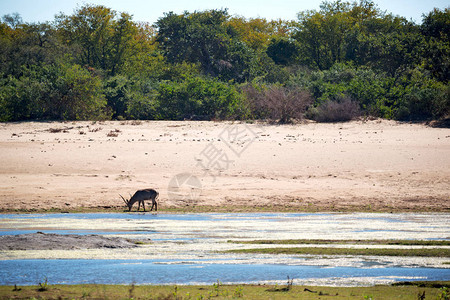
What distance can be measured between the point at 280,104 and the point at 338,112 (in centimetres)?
297

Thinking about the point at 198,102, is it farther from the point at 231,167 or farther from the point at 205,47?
the point at 205,47

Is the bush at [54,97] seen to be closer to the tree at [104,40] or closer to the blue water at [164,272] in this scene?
the tree at [104,40]

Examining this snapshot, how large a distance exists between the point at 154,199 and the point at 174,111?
1838 cm

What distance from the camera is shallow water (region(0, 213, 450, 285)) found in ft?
27.9

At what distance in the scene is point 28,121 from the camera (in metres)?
30.0

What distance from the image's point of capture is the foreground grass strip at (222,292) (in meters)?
7.05

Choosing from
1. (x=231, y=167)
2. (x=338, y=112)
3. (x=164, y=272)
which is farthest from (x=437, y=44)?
(x=164, y=272)

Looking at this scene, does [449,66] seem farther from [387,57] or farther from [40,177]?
[40,177]

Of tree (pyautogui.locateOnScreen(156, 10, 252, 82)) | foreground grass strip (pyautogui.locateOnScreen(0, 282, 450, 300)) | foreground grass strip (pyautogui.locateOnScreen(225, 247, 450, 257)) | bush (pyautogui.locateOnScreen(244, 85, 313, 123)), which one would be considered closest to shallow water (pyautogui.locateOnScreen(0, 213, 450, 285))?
foreground grass strip (pyautogui.locateOnScreen(225, 247, 450, 257))

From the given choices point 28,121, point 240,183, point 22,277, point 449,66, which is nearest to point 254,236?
point 22,277

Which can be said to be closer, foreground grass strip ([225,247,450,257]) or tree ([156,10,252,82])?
foreground grass strip ([225,247,450,257])

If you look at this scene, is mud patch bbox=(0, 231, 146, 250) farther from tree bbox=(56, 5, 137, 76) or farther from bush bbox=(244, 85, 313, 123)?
tree bbox=(56, 5, 137, 76)

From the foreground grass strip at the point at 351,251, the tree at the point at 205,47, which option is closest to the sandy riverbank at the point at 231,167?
the foreground grass strip at the point at 351,251

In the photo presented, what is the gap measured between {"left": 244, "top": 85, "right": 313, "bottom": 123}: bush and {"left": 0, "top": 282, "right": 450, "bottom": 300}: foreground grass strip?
22.6 metres
